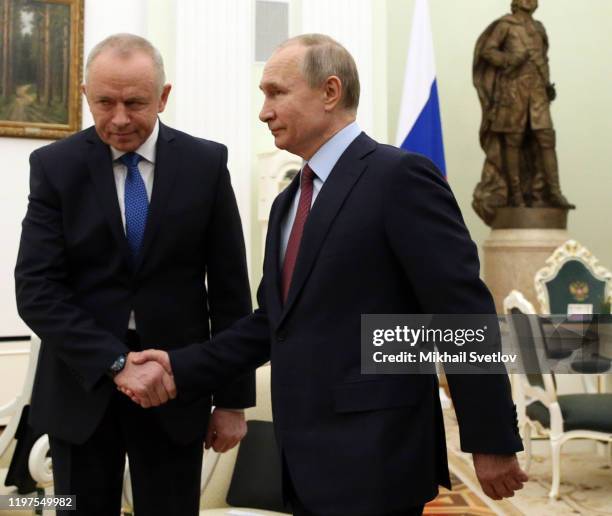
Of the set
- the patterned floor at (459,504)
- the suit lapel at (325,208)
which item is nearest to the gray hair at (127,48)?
the suit lapel at (325,208)

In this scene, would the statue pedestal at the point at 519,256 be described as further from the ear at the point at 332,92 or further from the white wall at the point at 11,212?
the ear at the point at 332,92

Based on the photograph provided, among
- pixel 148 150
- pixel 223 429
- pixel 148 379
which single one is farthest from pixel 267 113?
pixel 223 429

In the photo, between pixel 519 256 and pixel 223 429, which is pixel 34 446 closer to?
pixel 223 429

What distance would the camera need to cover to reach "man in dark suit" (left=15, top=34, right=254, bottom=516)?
71.0 inches

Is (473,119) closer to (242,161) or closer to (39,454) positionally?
(242,161)

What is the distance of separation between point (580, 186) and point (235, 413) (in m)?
8.58

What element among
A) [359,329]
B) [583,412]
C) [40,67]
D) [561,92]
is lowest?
[583,412]

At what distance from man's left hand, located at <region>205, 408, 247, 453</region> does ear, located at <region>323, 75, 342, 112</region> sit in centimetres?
84

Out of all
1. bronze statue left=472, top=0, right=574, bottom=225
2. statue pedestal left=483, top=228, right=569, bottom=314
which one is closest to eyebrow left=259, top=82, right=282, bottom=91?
statue pedestal left=483, top=228, right=569, bottom=314

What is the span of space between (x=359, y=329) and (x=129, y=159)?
2.51 ft

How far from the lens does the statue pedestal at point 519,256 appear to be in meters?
7.50

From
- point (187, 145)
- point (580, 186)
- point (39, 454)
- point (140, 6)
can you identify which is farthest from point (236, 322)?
point (580, 186)

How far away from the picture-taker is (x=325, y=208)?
5.32 feet

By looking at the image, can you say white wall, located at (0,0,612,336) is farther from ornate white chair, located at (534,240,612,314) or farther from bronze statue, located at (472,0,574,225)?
ornate white chair, located at (534,240,612,314)
